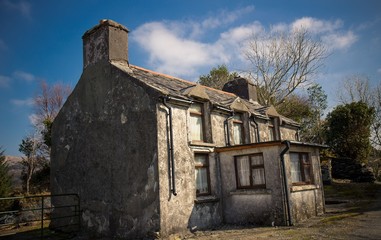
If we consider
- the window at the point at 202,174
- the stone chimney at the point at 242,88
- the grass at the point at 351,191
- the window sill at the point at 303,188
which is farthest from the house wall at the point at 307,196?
the stone chimney at the point at 242,88

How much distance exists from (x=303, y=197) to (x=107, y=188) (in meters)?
8.71

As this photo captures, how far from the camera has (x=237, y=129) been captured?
1612 centimetres

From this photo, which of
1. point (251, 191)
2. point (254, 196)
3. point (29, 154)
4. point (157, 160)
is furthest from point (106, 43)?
point (29, 154)

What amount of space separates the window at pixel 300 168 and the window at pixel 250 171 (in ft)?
5.26

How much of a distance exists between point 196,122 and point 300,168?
552 cm

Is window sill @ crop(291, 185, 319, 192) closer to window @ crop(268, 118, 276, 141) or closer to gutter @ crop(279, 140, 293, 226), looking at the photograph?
gutter @ crop(279, 140, 293, 226)

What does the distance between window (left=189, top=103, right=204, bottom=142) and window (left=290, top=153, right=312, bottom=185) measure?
4.33 meters

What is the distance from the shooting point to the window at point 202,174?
42.0 feet

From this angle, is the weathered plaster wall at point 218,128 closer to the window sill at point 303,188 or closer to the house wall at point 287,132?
the window sill at point 303,188

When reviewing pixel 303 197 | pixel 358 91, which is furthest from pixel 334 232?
pixel 358 91

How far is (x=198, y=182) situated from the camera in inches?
504

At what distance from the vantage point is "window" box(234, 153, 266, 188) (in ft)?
42.2

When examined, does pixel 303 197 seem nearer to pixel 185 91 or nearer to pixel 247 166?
pixel 247 166

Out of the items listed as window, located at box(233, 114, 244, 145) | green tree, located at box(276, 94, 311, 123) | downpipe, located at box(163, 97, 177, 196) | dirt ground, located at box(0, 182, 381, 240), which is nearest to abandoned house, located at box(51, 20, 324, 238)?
downpipe, located at box(163, 97, 177, 196)
